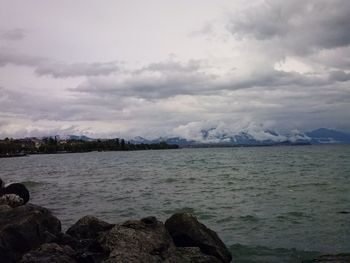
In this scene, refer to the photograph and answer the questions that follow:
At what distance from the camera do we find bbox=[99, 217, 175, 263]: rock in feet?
50.4

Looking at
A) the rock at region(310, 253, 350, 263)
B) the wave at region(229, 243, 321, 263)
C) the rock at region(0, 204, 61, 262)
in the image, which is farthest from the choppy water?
the rock at region(0, 204, 61, 262)

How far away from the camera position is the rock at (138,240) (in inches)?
605

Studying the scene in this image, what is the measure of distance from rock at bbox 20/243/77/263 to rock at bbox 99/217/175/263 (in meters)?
1.35

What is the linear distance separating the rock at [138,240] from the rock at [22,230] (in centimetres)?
274

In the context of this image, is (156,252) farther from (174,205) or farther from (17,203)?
(174,205)

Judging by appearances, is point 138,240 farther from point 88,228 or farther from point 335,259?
point 335,259

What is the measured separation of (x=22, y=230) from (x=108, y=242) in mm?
3444

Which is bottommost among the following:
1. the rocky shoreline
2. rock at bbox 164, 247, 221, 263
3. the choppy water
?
the choppy water

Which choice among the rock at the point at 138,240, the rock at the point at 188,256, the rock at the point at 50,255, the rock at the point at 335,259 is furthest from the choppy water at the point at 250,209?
the rock at the point at 50,255

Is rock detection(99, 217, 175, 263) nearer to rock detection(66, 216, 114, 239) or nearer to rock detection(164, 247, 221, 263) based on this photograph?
rock detection(164, 247, 221, 263)

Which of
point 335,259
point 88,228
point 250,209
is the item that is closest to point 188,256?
point 335,259

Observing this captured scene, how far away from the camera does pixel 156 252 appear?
16109mm

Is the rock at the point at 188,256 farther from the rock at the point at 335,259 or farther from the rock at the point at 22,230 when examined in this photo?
the rock at the point at 22,230

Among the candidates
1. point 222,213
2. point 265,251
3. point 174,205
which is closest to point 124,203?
point 174,205
